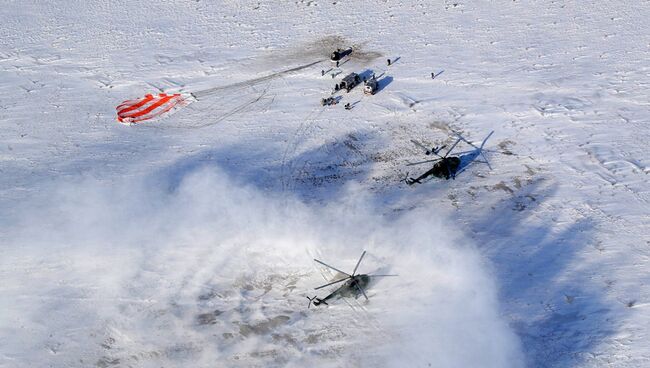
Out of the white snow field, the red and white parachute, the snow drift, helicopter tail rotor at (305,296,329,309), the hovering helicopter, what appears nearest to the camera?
the snow drift

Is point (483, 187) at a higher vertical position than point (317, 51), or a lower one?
lower

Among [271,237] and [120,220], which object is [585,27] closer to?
[271,237]

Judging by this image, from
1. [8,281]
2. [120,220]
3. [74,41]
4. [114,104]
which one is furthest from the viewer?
[74,41]

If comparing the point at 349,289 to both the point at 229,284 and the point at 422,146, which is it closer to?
the point at 229,284

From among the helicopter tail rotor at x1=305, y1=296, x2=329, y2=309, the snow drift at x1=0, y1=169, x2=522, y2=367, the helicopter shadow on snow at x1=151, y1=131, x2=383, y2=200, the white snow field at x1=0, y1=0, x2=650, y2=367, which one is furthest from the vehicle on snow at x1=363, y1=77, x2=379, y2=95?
the helicopter tail rotor at x1=305, y1=296, x2=329, y2=309

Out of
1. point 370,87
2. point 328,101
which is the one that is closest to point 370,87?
point 370,87

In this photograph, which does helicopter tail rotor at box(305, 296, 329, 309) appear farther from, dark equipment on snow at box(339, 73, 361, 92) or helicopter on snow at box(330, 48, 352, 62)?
helicopter on snow at box(330, 48, 352, 62)

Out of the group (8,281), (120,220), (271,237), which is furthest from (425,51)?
(8,281)
